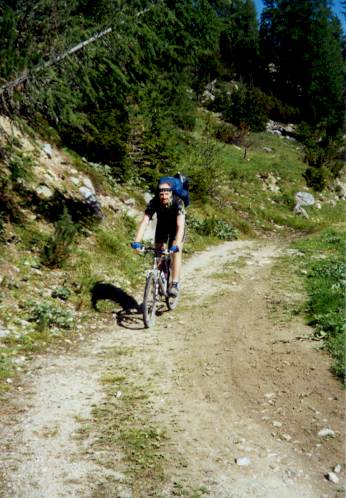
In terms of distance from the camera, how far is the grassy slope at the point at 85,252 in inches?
285

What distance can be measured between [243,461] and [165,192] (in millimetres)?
5069

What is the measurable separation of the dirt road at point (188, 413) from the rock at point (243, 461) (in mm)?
17

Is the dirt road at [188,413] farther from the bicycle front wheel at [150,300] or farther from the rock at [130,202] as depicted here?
the rock at [130,202]

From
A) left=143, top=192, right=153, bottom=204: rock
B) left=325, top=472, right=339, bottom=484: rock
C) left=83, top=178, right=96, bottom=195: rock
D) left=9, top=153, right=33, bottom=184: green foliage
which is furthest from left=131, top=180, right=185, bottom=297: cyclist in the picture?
left=143, top=192, right=153, bottom=204: rock

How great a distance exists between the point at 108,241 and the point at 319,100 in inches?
1919

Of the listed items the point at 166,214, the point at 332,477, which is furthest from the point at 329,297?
the point at 332,477

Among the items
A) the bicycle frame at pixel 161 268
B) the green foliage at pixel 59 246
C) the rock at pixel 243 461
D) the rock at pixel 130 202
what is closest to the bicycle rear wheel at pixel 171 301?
the bicycle frame at pixel 161 268

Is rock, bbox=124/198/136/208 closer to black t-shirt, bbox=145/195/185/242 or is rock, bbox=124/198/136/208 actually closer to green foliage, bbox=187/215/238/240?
green foliage, bbox=187/215/238/240

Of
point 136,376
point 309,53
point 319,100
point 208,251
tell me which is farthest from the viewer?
point 309,53

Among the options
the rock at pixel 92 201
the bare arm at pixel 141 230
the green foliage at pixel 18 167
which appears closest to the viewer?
the bare arm at pixel 141 230

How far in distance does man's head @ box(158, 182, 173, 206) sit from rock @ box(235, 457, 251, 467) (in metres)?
4.99

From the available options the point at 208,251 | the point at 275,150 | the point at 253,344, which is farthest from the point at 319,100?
the point at 253,344

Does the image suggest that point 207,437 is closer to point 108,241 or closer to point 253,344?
point 253,344

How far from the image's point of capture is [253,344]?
6.86m
